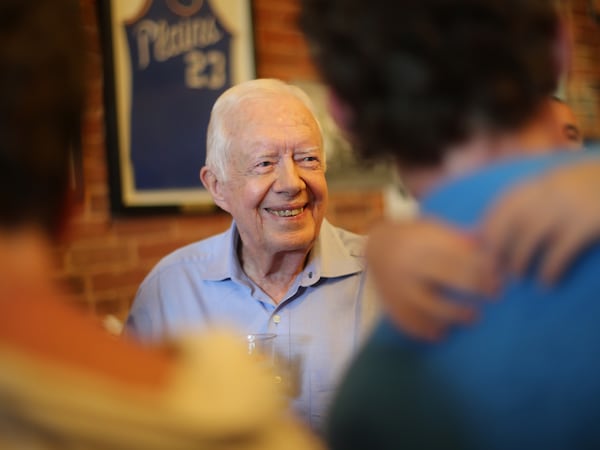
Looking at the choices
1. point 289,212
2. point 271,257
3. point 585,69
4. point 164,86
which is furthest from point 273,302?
point 585,69

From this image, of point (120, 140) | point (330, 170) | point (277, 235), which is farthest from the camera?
point (330, 170)

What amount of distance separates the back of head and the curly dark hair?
0.24 meters

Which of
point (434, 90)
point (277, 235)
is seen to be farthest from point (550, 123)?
point (277, 235)

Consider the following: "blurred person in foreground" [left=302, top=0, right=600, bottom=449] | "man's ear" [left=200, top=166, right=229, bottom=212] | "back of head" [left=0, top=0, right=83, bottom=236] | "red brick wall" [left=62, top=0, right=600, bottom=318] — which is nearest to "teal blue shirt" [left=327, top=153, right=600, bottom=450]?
"blurred person in foreground" [left=302, top=0, right=600, bottom=449]

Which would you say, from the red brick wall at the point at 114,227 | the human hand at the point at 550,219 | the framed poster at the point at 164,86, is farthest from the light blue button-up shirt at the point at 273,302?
the human hand at the point at 550,219

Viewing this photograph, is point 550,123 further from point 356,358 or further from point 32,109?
point 32,109

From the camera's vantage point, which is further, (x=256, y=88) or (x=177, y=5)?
(x=177, y=5)

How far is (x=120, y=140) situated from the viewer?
2592 millimetres

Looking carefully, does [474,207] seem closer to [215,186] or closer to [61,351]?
[61,351]

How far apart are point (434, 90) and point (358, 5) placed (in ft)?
0.34

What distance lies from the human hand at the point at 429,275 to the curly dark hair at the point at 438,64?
9cm

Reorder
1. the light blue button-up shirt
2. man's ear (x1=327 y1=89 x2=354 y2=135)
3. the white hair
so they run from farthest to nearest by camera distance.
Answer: the white hair, the light blue button-up shirt, man's ear (x1=327 y1=89 x2=354 y2=135)

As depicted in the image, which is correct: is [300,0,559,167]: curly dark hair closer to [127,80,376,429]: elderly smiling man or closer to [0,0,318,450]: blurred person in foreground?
[0,0,318,450]: blurred person in foreground

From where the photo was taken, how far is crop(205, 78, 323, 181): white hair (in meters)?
1.91
